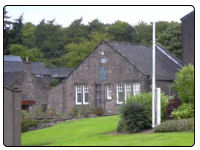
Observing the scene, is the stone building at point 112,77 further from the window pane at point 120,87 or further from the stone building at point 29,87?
the stone building at point 29,87

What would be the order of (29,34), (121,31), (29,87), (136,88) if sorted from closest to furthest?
1. (136,88)
2. (29,87)
3. (121,31)
4. (29,34)

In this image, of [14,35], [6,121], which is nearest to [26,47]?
[14,35]

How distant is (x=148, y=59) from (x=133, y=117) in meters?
21.8

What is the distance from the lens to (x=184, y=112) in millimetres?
24328

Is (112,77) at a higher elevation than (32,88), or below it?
higher

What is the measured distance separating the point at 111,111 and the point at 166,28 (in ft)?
74.8

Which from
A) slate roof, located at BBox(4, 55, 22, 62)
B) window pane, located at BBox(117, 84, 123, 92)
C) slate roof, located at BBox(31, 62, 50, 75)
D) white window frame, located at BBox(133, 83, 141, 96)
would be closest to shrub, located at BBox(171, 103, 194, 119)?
white window frame, located at BBox(133, 83, 141, 96)

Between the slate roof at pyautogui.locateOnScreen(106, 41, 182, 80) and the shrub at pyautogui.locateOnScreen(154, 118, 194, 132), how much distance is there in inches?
799

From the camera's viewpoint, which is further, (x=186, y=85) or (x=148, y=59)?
(x=148, y=59)

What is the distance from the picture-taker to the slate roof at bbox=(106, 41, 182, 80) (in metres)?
44.0

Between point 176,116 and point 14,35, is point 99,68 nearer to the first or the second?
point 14,35

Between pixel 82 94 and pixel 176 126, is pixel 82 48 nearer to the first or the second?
pixel 82 94

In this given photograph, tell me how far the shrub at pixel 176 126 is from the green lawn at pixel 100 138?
0.88 meters

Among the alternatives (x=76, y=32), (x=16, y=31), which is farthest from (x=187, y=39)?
(x=76, y=32)
